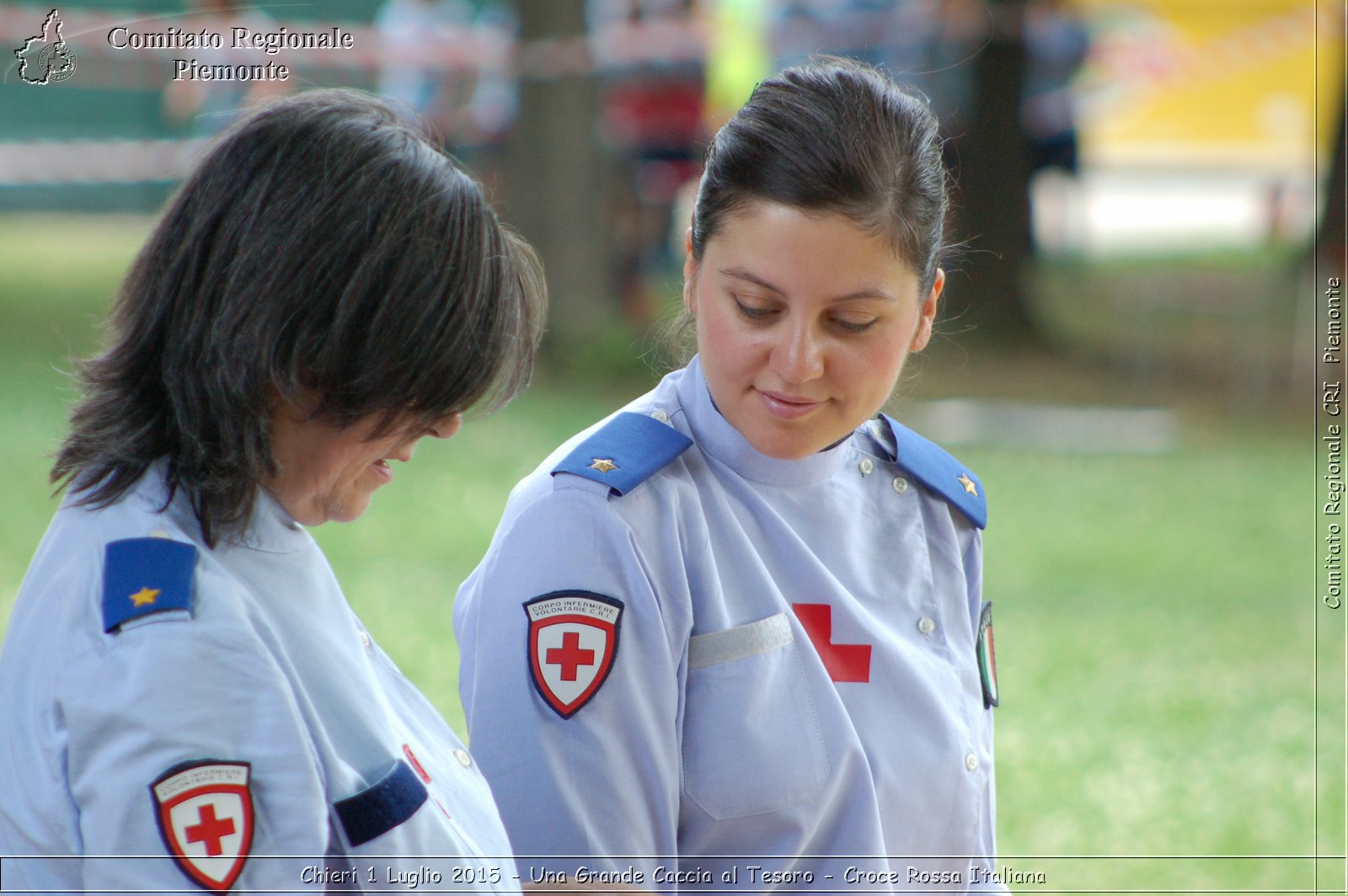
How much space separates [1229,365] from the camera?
34.1ft

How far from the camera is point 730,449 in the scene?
184 centimetres

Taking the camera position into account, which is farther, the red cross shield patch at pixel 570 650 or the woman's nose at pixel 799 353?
the woman's nose at pixel 799 353

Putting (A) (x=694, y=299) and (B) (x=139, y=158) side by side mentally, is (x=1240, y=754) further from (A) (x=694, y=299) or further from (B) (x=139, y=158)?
(B) (x=139, y=158)

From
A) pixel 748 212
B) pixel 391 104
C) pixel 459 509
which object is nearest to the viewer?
pixel 391 104

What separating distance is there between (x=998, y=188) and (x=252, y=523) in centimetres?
1074

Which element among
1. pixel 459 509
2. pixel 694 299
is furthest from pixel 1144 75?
pixel 694 299

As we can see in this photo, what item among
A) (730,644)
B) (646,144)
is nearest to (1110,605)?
(730,644)

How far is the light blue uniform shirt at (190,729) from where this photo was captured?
110 centimetres

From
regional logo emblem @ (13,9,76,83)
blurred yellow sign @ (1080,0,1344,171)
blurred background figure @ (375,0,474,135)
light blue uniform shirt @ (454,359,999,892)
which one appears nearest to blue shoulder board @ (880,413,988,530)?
light blue uniform shirt @ (454,359,999,892)

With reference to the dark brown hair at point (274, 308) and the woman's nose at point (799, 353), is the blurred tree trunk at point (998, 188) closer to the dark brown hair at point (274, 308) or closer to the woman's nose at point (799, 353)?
the woman's nose at point (799, 353)

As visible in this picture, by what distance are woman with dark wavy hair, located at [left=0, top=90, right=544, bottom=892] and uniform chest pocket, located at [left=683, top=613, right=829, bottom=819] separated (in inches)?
13.8

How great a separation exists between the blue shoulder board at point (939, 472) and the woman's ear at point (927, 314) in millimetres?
162

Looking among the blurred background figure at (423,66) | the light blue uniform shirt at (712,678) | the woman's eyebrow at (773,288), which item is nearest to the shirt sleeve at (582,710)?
the light blue uniform shirt at (712,678)

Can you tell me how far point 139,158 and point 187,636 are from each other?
1490 centimetres
